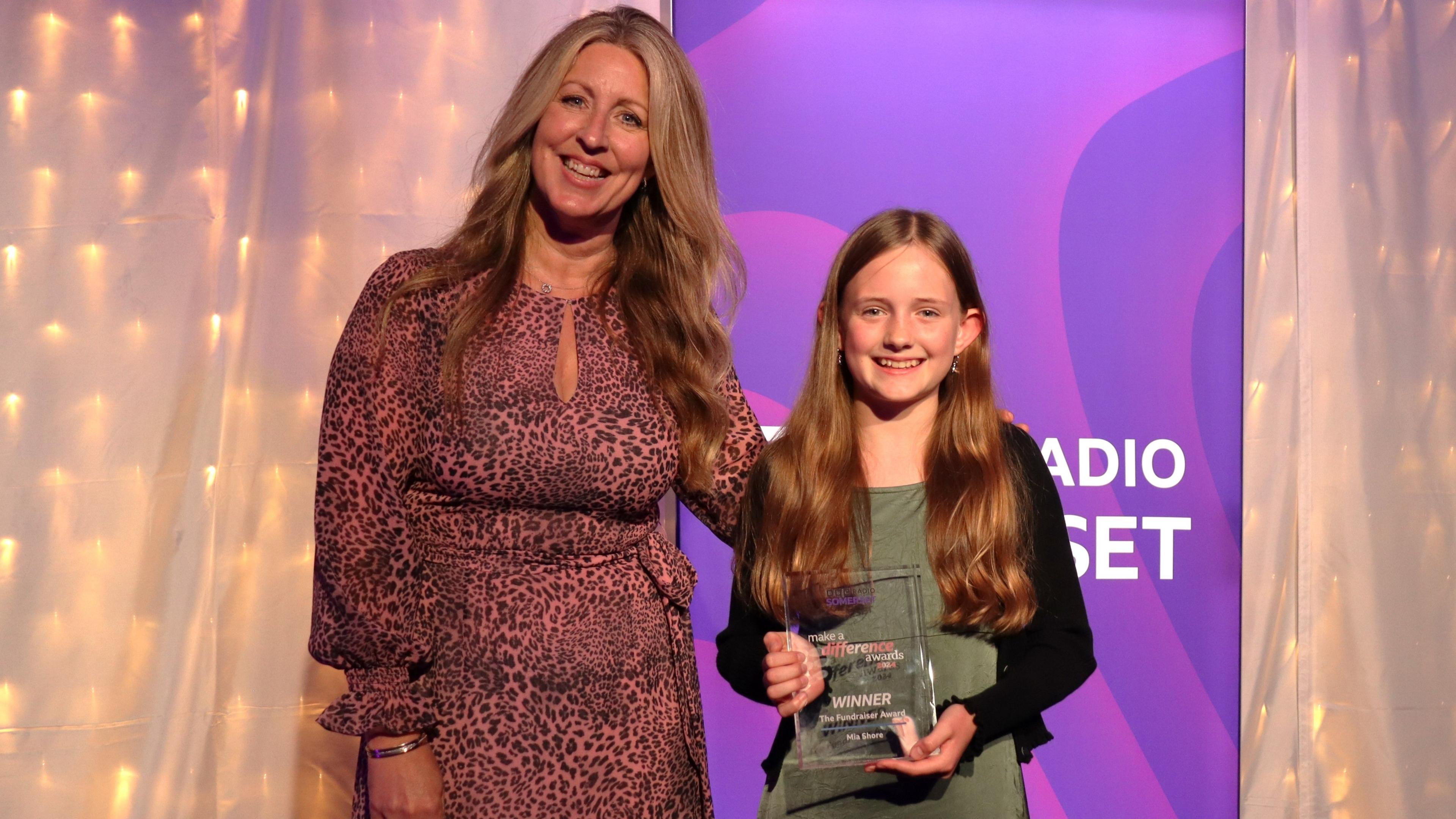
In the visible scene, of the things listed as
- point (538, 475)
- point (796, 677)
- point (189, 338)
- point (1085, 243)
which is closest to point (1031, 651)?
point (796, 677)

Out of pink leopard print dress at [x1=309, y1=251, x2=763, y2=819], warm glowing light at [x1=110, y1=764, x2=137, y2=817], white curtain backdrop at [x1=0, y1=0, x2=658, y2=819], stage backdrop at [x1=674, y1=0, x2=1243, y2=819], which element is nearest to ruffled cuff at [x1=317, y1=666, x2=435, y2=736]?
pink leopard print dress at [x1=309, y1=251, x2=763, y2=819]

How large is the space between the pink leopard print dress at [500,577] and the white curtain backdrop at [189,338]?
1.31m

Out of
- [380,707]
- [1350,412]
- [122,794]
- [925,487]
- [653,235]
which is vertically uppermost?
[653,235]

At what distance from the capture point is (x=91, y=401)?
2.76 m

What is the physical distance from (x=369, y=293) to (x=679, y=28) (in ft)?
6.55

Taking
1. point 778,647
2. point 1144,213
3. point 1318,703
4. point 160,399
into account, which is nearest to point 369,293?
point 778,647

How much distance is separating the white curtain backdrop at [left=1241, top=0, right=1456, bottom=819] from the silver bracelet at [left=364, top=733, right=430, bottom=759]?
9.16ft

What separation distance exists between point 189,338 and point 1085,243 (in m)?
2.70

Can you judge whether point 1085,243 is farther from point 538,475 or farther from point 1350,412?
point 538,475

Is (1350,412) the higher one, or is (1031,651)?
(1350,412)

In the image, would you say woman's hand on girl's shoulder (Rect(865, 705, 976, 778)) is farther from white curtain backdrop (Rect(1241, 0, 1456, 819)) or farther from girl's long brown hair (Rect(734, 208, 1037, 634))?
white curtain backdrop (Rect(1241, 0, 1456, 819))

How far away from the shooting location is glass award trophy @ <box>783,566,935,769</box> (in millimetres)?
1583

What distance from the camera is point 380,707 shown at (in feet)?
4.99

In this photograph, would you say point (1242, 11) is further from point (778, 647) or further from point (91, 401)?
point (91, 401)
